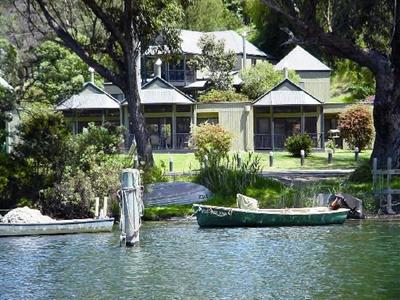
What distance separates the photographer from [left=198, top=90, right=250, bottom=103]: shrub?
73.0 m

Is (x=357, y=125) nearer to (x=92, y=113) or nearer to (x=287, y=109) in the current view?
(x=287, y=109)

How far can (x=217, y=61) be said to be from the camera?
81.2 metres

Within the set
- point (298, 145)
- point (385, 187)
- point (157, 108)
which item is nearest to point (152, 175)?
point (385, 187)

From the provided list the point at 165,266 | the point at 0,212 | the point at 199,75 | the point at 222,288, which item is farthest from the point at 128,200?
the point at 199,75

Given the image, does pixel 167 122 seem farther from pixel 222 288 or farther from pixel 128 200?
pixel 222 288

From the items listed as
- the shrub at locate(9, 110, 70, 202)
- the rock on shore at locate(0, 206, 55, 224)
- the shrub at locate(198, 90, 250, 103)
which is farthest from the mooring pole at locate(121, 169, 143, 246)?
the shrub at locate(198, 90, 250, 103)

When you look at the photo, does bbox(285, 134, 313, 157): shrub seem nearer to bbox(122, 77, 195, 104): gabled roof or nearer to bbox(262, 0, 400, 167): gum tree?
bbox(122, 77, 195, 104): gabled roof

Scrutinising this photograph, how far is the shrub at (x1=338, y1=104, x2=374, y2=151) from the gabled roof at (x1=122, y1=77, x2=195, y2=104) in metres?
12.6

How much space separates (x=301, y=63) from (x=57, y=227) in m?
55.6

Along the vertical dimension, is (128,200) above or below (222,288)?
above

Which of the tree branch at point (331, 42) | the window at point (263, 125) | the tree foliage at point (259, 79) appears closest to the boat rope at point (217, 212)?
the tree branch at point (331, 42)

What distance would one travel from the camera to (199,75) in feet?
283

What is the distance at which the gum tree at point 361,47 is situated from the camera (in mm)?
39250

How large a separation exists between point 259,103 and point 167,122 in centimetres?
768
